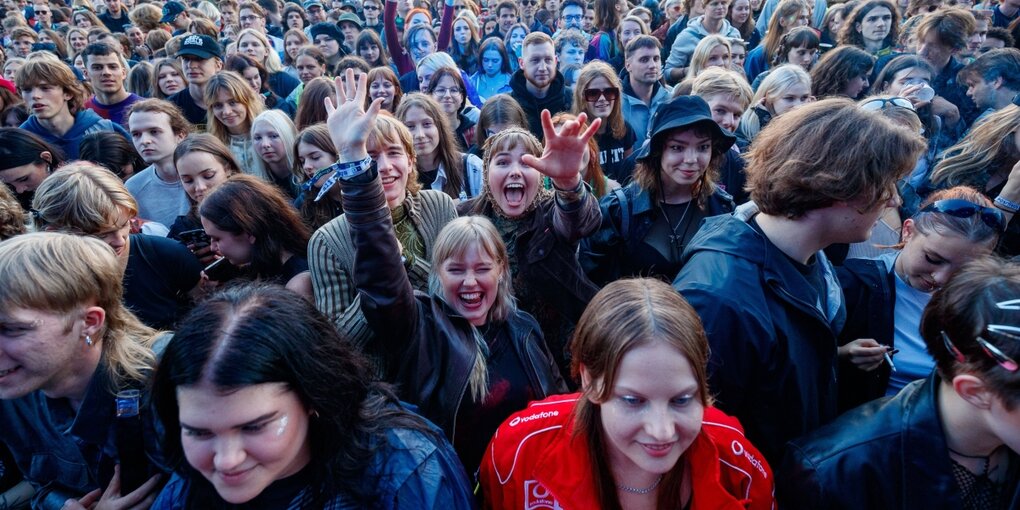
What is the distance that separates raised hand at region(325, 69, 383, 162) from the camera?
2.04 meters

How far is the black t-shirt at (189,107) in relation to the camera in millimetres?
5583

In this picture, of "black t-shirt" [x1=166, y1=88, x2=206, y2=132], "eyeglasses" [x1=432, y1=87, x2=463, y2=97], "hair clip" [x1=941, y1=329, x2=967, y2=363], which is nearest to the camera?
"hair clip" [x1=941, y1=329, x2=967, y2=363]

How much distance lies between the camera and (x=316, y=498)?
1.58 metres

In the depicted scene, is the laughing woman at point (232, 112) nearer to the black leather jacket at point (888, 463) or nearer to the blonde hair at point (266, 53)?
the blonde hair at point (266, 53)

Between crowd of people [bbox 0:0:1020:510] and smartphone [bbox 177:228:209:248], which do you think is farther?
smartphone [bbox 177:228:209:248]

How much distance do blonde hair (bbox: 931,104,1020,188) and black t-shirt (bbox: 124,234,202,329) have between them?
13.7ft

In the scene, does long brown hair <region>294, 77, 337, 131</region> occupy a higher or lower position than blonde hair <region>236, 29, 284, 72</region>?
lower

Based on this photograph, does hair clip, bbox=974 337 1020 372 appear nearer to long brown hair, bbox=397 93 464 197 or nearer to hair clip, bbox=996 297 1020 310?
hair clip, bbox=996 297 1020 310

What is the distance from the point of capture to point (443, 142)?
429 cm

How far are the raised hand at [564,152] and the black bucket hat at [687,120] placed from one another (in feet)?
2.98

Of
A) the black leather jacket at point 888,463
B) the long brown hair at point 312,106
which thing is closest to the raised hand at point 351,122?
the black leather jacket at point 888,463

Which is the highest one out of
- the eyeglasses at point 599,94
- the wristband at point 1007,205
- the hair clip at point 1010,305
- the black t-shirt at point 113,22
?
the black t-shirt at point 113,22

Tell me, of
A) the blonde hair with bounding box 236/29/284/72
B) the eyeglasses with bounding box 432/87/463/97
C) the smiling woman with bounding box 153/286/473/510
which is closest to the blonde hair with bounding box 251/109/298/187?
the eyeglasses with bounding box 432/87/463/97

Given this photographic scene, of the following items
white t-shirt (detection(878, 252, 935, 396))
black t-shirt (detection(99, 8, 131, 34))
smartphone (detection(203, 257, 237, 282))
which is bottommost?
white t-shirt (detection(878, 252, 935, 396))
